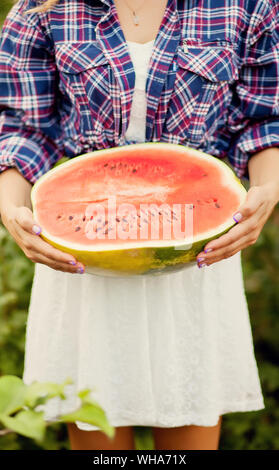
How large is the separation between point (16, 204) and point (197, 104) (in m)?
0.51

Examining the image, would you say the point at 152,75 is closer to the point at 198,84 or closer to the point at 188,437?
the point at 198,84

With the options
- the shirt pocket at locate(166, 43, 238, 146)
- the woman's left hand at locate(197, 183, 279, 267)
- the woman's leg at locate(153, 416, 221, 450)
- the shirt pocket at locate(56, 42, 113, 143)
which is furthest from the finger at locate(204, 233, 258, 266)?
the woman's leg at locate(153, 416, 221, 450)

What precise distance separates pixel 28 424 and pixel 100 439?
957 millimetres

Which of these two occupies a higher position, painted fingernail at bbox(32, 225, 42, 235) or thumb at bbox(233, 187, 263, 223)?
thumb at bbox(233, 187, 263, 223)

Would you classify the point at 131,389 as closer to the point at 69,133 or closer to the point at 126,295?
the point at 126,295

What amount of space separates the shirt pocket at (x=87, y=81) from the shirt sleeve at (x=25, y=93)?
75 millimetres

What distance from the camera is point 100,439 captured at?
140cm

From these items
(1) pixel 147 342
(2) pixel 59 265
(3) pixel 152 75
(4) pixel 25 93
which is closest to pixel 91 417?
(2) pixel 59 265

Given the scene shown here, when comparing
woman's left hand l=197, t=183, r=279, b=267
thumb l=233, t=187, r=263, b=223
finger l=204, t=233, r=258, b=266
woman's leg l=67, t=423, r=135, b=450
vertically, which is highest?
thumb l=233, t=187, r=263, b=223

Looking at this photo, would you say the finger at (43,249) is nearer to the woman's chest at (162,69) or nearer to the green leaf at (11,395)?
the woman's chest at (162,69)

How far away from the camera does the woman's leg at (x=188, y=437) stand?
4.64ft

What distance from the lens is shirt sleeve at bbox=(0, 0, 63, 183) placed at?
132 centimetres

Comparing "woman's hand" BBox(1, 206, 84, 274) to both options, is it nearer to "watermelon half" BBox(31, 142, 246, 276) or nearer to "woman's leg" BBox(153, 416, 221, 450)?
"watermelon half" BBox(31, 142, 246, 276)
